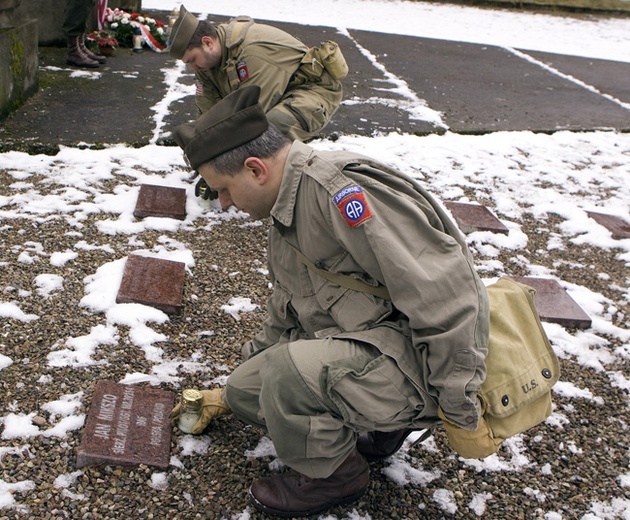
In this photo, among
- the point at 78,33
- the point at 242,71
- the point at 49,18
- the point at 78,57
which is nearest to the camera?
the point at 242,71

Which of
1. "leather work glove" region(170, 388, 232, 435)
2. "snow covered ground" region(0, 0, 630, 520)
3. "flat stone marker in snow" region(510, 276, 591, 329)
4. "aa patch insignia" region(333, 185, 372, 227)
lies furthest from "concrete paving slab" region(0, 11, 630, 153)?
"aa patch insignia" region(333, 185, 372, 227)

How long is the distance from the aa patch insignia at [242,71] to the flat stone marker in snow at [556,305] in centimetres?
194

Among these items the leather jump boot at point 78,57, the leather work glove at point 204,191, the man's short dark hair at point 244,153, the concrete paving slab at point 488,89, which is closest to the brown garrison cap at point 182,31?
the leather work glove at point 204,191

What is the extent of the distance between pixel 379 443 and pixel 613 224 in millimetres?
3065

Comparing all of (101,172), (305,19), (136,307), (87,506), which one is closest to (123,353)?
(136,307)

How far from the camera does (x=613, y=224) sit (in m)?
4.66

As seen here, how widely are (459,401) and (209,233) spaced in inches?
94.3

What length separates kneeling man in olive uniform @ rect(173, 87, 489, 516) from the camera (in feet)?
6.07

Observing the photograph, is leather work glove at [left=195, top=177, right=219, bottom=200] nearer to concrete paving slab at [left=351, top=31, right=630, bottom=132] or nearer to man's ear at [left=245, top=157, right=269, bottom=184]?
man's ear at [left=245, top=157, right=269, bottom=184]

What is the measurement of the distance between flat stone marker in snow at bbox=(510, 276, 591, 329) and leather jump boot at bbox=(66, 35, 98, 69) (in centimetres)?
492

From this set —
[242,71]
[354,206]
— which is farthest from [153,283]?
[354,206]

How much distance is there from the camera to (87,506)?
2.11m

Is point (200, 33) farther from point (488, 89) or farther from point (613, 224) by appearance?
point (488, 89)

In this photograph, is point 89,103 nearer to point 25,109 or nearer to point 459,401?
point 25,109
